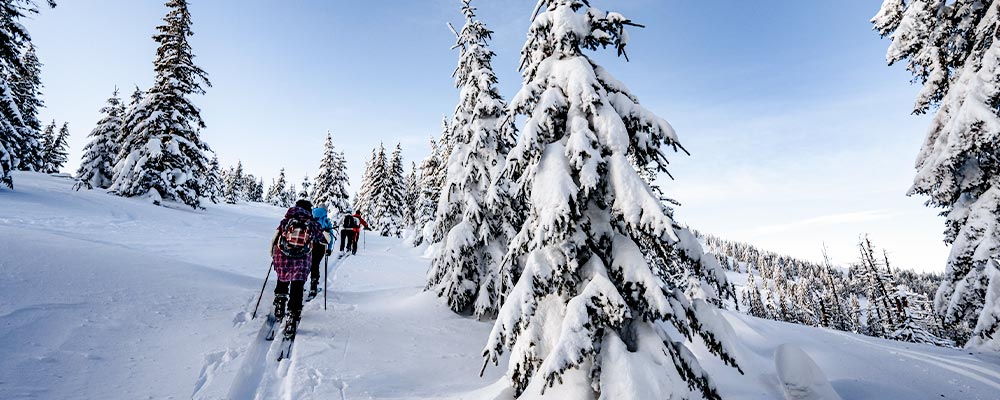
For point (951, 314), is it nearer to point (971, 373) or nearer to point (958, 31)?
point (971, 373)

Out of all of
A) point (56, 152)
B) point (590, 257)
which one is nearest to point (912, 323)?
point (590, 257)

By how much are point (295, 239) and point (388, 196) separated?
3815cm

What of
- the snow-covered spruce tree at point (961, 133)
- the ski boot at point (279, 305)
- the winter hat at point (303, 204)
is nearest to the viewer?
the ski boot at point (279, 305)

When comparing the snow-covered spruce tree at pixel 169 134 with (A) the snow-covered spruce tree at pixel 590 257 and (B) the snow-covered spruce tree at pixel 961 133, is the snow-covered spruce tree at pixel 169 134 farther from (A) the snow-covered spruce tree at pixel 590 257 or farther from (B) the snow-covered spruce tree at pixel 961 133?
(B) the snow-covered spruce tree at pixel 961 133

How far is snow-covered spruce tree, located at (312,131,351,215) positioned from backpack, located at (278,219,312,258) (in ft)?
115

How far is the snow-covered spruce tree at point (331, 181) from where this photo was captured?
40.9 m

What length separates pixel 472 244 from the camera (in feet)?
36.6

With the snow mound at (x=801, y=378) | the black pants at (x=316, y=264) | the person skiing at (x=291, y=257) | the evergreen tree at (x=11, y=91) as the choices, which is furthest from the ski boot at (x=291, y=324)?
the evergreen tree at (x=11, y=91)

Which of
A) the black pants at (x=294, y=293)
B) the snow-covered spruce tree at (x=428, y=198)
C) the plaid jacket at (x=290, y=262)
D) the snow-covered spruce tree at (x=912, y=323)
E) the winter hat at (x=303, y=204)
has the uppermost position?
the snow-covered spruce tree at (x=428, y=198)

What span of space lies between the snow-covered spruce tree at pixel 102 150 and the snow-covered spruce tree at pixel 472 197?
36.1 meters

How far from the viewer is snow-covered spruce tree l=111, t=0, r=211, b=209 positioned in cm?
2234

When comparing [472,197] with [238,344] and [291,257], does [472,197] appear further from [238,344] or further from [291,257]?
[238,344]

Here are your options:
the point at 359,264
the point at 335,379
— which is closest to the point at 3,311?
the point at 335,379

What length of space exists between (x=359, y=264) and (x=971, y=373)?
61.1 feet
